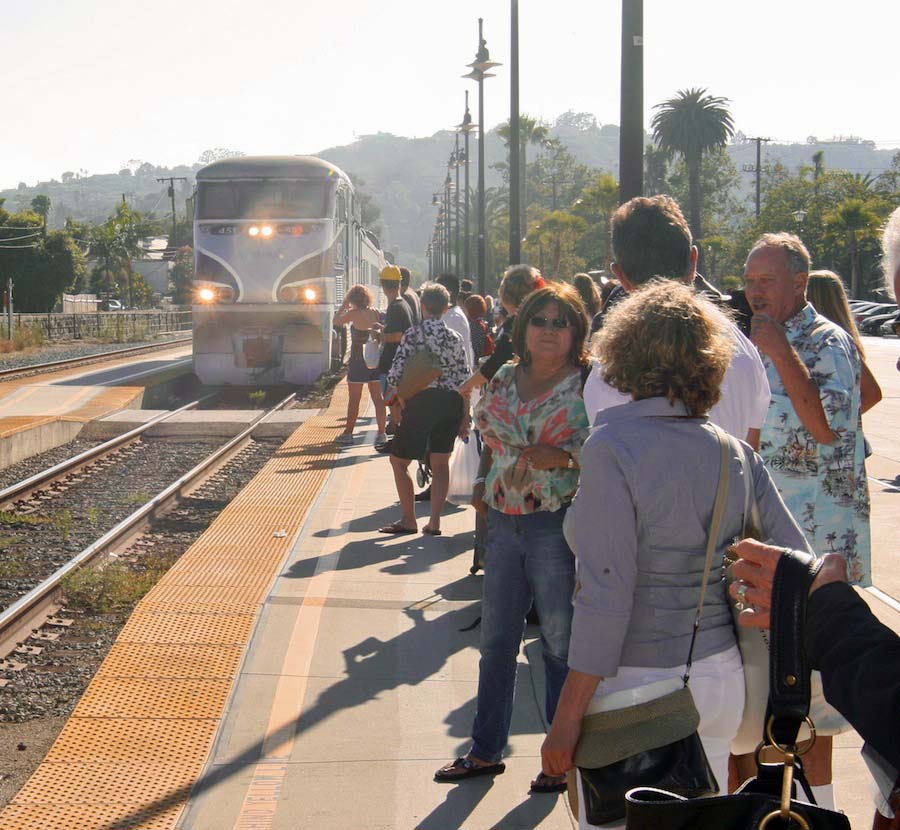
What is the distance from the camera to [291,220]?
20.9m

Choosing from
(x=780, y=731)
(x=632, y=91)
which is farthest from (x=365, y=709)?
(x=632, y=91)

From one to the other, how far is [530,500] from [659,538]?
57.0 inches

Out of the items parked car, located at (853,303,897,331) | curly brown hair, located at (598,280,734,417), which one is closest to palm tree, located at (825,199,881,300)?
parked car, located at (853,303,897,331)

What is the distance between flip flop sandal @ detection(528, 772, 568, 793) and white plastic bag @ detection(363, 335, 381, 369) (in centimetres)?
948

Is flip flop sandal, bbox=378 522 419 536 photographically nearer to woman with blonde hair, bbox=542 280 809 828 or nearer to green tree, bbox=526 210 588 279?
woman with blonde hair, bbox=542 280 809 828

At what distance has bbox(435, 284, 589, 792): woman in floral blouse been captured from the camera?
4.38 metres

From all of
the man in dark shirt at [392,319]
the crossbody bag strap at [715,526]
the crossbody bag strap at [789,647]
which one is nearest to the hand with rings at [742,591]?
the crossbody bag strap at [789,647]

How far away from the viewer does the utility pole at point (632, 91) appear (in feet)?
28.1

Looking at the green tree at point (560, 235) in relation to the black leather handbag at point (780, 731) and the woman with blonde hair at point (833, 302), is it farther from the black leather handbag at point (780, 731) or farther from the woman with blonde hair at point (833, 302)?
the black leather handbag at point (780, 731)

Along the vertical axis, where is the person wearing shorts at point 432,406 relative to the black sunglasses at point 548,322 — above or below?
below

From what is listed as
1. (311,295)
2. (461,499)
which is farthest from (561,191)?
(461,499)

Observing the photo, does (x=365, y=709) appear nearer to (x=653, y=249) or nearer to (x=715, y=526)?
(x=653, y=249)

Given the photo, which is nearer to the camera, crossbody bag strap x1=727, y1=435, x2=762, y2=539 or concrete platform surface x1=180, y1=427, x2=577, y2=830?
crossbody bag strap x1=727, y1=435, x2=762, y2=539

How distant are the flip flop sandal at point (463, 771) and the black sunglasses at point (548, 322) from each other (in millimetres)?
1654
